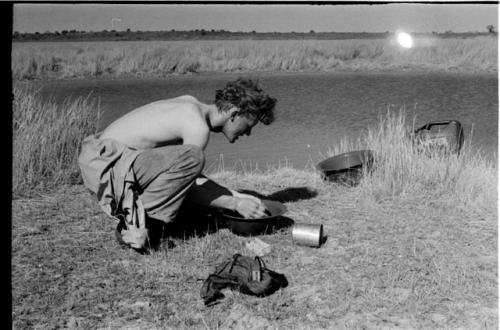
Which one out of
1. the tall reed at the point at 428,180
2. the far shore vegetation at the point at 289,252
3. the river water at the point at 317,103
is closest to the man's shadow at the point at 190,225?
the far shore vegetation at the point at 289,252

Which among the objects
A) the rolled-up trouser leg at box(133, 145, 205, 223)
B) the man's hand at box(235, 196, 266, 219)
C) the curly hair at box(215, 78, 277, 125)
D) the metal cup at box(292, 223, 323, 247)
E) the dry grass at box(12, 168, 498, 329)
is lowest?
the dry grass at box(12, 168, 498, 329)

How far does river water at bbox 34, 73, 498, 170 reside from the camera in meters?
9.57

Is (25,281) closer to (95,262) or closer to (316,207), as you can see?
(95,262)

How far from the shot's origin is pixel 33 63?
762 inches

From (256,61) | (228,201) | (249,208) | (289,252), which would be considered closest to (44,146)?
(228,201)

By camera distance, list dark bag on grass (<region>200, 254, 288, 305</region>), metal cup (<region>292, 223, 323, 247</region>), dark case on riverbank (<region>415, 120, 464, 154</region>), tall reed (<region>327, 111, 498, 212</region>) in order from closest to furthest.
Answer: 1. dark bag on grass (<region>200, 254, 288, 305</region>)
2. metal cup (<region>292, 223, 323, 247</region>)
3. tall reed (<region>327, 111, 498, 212</region>)
4. dark case on riverbank (<region>415, 120, 464, 154</region>)

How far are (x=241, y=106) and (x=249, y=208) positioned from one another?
0.77m

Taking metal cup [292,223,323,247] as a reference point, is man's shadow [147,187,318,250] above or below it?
below

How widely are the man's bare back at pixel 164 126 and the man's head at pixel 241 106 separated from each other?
0.54 feet

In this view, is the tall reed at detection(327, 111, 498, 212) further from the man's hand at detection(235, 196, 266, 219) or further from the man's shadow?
the man's hand at detection(235, 196, 266, 219)

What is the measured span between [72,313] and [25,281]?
578mm

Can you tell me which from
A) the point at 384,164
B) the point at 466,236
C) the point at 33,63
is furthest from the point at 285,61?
the point at 466,236

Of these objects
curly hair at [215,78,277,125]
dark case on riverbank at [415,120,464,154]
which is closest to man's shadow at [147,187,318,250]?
curly hair at [215,78,277,125]

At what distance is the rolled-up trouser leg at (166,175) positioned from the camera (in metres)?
3.96
